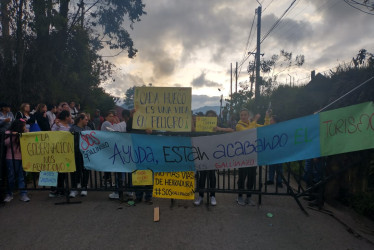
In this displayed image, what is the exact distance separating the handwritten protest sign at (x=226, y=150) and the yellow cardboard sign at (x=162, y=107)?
48cm

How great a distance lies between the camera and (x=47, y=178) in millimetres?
4871

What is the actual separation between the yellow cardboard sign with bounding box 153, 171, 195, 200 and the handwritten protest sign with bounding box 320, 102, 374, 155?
2350 millimetres

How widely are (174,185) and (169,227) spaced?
812mm

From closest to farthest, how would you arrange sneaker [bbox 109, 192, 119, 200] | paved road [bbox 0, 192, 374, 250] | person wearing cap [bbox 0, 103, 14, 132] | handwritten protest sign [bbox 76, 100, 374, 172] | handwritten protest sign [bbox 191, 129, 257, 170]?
1. paved road [bbox 0, 192, 374, 250]
2. handwritten protest sign [bbox 76, 100, 374, 172]
3. handwritten protest sign [bbox 191, 129, 257, 170]
4. sneaker [bbox 109, 192, 119, 200]
5. person wearing cap [bbox 0, 103, 14, 132]

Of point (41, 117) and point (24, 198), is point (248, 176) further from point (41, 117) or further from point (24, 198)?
point (41, 117)

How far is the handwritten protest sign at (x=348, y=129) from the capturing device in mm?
3883

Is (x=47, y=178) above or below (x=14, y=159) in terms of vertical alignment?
below

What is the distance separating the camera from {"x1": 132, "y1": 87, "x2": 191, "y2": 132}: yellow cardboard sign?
4.46 meters

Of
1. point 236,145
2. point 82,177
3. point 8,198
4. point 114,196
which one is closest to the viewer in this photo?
point 236,145

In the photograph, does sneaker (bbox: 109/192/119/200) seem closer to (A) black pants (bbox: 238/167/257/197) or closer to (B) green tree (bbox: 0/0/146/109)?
(A) black pants (bbox: 238/167/257/197)

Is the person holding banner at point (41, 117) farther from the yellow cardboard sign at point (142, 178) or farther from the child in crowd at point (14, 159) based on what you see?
the yellow cardboard sign at point (142, 178)

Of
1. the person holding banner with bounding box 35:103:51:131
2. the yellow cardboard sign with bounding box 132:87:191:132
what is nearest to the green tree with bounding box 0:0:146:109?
the person holding banner with bounding box 35:103:51:131

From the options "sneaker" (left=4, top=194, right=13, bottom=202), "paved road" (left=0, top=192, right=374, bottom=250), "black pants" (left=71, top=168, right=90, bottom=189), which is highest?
"black pants" (left=71, top=168, right=90, bottom=189)

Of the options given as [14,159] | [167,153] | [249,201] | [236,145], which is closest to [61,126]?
[14,159]
